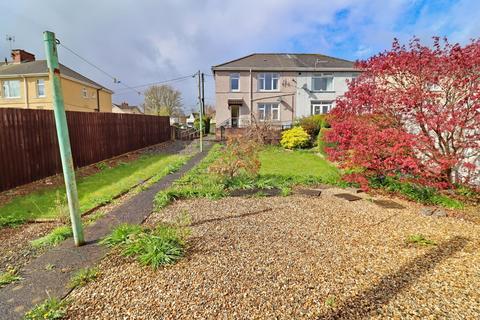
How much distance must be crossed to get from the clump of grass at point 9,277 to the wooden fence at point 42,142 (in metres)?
4.73

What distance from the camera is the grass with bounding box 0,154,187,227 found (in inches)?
214

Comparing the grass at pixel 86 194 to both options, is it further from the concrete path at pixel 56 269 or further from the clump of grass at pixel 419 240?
the clump of grass at pixel 419 240

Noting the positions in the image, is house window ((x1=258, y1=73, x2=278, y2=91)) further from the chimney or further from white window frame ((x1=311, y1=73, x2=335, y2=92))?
the chimney

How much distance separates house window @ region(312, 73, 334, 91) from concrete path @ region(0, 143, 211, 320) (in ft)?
78.3

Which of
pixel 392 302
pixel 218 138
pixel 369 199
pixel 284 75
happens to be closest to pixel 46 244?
pixel 392 302

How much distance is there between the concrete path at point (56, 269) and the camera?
272 cm

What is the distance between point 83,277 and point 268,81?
79.9ft

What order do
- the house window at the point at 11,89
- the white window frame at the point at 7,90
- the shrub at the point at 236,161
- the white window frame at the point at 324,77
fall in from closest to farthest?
1. the shrub at the point at 236,161
2. the house window at the point at 11,89
3. the white window frame at the point at 7,90
4. the white window frame at the point at 324,77

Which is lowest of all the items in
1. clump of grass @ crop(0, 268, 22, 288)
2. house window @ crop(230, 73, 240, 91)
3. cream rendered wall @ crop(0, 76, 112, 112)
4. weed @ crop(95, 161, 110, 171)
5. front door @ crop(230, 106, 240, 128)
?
clump of grass @ crop(0, 268, 22, 288)

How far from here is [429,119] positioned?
5.44 meters

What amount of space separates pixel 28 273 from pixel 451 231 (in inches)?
253

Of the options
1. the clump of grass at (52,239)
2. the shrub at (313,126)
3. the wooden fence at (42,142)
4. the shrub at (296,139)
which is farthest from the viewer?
the shrub at (313,126)

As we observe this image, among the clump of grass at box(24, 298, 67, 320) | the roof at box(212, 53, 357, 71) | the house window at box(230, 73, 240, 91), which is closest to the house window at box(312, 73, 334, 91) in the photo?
the roof at box(212, 53, 357, 71)

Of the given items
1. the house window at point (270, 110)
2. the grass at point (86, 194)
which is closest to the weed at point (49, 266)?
the grass at point (86, 194)
